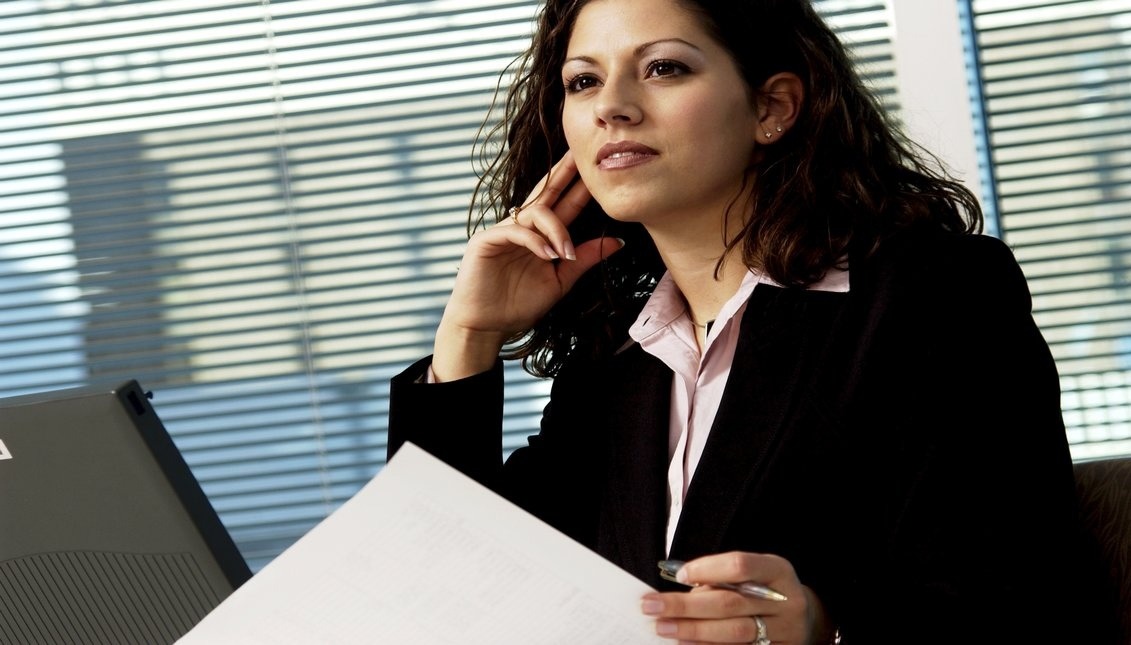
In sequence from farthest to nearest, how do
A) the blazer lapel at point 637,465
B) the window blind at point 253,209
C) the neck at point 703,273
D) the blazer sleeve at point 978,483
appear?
the window blind at point 253,209 → the neck at point 703,273 → the blazer lapel at point 637,465 → the blazer sleeve at point 978,483

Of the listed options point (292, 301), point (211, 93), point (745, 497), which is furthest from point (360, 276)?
point (745, 497)

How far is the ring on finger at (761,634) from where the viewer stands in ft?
3.24

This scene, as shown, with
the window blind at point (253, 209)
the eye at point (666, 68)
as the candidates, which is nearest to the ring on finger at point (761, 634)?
the eye at point (666, 68)

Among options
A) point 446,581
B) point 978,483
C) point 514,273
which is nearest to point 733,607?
point 446,581

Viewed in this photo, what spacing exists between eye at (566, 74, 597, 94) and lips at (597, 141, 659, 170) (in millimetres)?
126

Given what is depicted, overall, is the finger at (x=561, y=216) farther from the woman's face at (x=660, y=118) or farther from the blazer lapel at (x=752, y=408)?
the blazer lapel at (x=752, y=408)

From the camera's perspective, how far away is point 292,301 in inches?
112

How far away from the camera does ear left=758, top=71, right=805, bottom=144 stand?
161 cm

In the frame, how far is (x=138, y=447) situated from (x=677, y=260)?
2.95 feet

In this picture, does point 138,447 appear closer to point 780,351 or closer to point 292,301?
point 780,351

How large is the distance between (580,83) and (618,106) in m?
0.14

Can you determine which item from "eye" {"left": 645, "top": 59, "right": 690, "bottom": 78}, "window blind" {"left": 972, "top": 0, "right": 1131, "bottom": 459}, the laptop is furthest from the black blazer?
"window blind" {"left": 972, "top": 0, "right": 1131, "bottom": 459}

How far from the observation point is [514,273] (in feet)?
5.63

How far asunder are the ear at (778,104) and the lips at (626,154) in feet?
0.64
